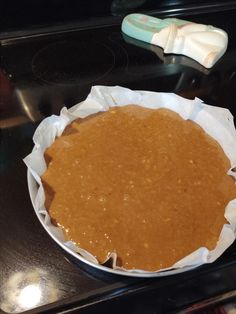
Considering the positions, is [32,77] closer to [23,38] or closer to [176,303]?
[23,38]

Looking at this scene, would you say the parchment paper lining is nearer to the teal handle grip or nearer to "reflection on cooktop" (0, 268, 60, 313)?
"reflection on cooktop" (0, 268, 60, 313)

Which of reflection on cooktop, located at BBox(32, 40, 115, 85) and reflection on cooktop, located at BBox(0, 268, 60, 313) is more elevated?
reflection on cooktop, located at BBox(32, 40, 115, 85)

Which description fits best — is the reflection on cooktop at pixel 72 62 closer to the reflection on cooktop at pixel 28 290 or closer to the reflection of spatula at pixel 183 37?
the reflection of spatula at pixel 183 37

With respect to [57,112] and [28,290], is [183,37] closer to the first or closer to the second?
[57,112]

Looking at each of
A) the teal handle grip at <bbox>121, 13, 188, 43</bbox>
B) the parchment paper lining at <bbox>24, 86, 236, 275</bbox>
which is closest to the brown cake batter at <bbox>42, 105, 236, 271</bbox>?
the parchment paper lining at <bbox>24, 86, 236, 275</bbox>

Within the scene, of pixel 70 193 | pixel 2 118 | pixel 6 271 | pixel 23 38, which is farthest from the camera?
pixel 23 38

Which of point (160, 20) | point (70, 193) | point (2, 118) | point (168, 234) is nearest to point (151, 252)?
point (168, 234)
